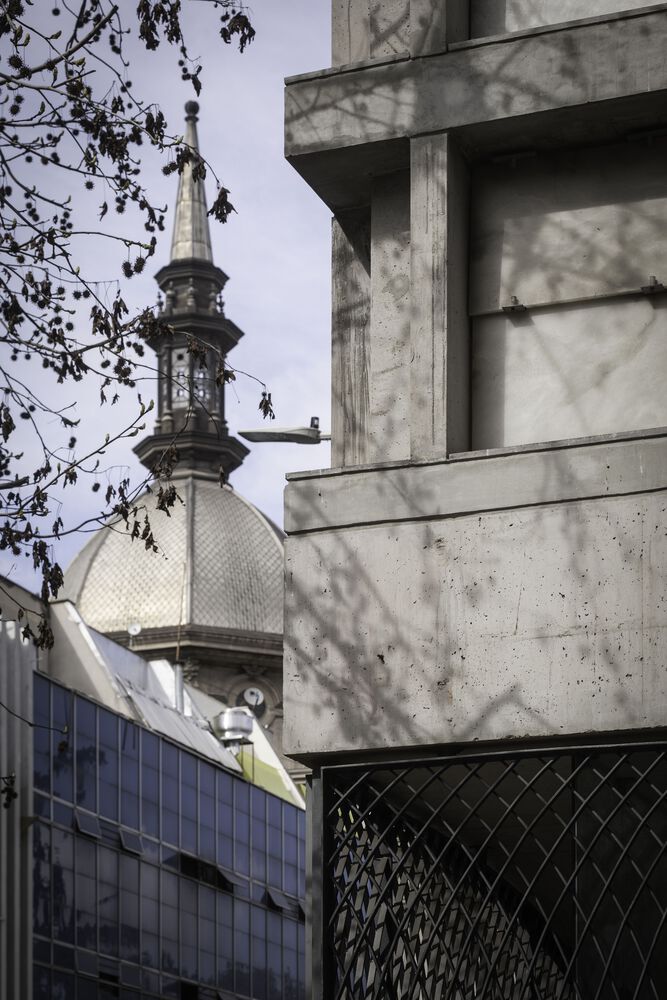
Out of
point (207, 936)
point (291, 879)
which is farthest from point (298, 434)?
point (291, 879)

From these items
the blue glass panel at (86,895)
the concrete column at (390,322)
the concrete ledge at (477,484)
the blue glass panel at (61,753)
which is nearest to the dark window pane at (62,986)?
the blue glass panel at (86,895)

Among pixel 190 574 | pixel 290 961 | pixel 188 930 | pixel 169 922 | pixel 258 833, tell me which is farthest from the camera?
pixel 190 574

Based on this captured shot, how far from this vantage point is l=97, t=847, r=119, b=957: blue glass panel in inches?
1451

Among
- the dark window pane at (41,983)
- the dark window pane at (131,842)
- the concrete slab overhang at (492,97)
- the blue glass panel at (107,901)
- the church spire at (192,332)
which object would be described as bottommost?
the dark window pane at (41,983)

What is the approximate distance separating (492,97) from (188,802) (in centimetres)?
3191

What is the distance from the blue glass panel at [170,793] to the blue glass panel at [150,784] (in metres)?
0.29

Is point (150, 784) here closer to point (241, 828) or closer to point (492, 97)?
point (241, 828)

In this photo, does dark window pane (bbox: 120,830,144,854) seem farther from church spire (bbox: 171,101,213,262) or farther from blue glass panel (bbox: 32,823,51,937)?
church spire (bbox: 171,101,213,262)

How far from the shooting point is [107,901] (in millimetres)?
37219

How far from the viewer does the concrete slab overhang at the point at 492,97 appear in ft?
38.0

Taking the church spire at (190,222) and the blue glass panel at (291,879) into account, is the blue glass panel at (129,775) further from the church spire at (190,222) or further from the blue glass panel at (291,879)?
the church spire at (190,222)

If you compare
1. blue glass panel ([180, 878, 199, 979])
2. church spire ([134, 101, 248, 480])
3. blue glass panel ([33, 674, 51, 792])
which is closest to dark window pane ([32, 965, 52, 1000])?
blue glass panel ([33, 674, 51, 792])

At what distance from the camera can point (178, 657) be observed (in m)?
89.7

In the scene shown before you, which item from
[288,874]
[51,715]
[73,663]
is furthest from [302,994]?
[51,715]
